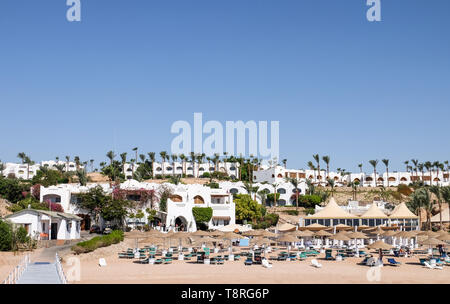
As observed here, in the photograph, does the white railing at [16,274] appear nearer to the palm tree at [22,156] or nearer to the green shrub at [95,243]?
the green shrub at [95,243]

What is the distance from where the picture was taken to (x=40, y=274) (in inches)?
987

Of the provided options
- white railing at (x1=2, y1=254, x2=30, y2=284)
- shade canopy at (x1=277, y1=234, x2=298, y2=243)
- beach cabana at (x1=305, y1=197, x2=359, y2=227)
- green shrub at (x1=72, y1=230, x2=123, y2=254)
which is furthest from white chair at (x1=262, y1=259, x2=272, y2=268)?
beach cabana at (x1=305, y1=197, x2=359, y2=227)

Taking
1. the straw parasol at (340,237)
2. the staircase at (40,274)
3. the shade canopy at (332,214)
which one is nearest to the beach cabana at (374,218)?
the shade canopy at (332,214)

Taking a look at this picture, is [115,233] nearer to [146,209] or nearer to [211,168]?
[146,209]

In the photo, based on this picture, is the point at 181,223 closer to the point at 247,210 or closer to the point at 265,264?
the point at 247,210

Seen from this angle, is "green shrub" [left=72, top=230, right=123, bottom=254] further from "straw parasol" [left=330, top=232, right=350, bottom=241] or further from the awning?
the awning

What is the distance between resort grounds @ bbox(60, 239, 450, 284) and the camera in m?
26.9

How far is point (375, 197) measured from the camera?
93125mm

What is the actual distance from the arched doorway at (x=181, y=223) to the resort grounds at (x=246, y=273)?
22.9m
